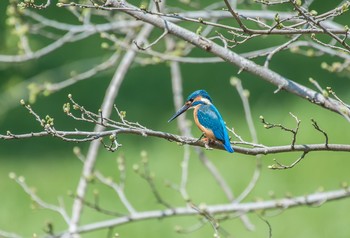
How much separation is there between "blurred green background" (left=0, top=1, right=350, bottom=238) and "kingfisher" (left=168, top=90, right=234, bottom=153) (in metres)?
1.88

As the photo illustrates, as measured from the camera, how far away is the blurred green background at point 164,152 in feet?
17.8

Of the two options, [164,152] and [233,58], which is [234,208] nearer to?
[233,58]

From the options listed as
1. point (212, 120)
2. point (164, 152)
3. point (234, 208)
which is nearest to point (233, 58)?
point (212, 120)

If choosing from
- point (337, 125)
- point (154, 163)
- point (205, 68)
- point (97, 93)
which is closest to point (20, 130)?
point (97, 93)

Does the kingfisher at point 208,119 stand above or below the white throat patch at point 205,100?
below

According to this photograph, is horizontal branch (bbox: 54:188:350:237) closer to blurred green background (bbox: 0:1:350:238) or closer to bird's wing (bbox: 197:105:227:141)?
bird's wing (bbox: 197:105:227:141)

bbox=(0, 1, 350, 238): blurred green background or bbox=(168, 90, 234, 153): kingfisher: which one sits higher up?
bbox=(0, 1, 350, 238): blurred green background

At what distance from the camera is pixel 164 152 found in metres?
6.17

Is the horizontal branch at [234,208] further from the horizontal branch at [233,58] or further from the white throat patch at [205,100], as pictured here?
the horizontal branch at [233,58]

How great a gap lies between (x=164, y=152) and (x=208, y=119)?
288 cm

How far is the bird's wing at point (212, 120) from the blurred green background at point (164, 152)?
1.94 m

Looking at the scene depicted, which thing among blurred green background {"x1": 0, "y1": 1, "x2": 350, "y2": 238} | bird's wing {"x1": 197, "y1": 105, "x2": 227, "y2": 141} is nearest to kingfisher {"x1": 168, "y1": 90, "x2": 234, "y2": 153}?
bird's wing {"x1": 197, "y1": 105, "x2": 227, "y2": 141}

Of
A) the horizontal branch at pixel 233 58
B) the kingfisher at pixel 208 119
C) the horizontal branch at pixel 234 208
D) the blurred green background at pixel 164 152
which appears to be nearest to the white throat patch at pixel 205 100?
the kingfisher at pixel 208 119

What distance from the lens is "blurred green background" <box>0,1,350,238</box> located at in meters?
5.42
